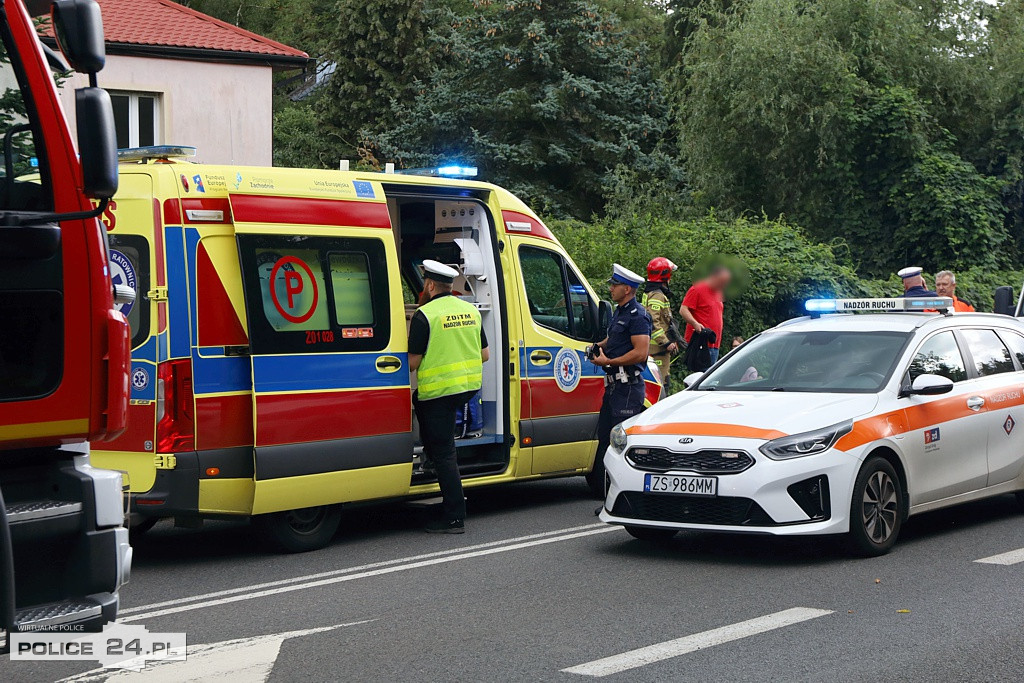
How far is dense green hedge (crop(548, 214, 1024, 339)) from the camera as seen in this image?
713 inches

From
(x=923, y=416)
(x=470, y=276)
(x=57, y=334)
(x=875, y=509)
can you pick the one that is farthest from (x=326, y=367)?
(x=57, y=334)

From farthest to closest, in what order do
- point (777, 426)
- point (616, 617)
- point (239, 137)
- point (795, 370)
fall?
point (239, 137), point (795, 370), point (777, 426), point (616, 617)

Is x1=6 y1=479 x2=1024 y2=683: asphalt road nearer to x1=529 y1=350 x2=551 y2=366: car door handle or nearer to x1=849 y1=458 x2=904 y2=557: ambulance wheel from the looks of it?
x1=849 y1=458 x2=904 y2=557: ambulance wheel

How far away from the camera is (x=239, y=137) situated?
2394cm

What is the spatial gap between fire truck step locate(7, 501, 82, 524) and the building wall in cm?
1923

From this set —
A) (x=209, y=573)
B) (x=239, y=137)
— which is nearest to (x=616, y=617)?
(x=209, y=573)

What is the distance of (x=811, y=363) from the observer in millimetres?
8812

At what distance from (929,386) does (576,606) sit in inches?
116

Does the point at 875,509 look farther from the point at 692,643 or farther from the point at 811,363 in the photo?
the point at 692,643

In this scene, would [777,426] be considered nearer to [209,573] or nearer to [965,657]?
[965,657]

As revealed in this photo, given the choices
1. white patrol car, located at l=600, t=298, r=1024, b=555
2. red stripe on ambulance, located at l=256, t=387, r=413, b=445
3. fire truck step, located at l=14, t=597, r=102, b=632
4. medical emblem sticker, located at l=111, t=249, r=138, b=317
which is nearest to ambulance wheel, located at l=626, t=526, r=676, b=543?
white patrol car, located at l=600, t=298, r=1024, b=555

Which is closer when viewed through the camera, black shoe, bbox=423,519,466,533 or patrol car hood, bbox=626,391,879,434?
patrol car hood, bbox=626,391,879,434

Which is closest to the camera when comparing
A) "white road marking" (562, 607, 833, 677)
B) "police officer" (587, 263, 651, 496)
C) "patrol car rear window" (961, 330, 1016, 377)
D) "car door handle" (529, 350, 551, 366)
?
"white road marking" (562, 607, 833, 677)

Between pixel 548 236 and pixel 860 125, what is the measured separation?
17.2m
